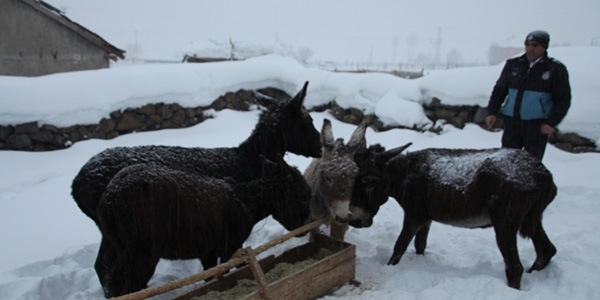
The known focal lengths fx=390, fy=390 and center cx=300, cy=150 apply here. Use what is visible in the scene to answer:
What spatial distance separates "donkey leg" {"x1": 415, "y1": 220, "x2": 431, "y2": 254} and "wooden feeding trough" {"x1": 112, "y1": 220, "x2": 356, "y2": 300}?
102cm

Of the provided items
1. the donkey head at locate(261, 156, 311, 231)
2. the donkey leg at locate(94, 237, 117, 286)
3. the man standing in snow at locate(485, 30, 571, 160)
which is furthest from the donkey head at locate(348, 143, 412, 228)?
the donkey leg at locate(94, 237, 117, 286)

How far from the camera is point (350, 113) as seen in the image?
11.0 metres

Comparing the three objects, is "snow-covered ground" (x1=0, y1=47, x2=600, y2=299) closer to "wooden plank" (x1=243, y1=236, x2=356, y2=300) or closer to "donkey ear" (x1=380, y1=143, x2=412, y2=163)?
"wooden plank" (x1=243, y1=236, x2=356, y2=300)

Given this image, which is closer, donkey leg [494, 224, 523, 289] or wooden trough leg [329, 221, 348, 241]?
donkey leg [494, 224, 523, 289]

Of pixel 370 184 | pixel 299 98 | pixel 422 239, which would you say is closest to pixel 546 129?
pixel 422 239

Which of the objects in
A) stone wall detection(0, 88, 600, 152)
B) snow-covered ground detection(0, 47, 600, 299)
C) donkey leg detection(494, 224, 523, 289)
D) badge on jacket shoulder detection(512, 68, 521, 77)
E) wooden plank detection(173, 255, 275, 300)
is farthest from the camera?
stone wall detection(0, 88, 600, 152)

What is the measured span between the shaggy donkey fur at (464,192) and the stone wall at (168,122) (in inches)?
187

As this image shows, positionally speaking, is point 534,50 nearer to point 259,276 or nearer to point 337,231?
point 337,231

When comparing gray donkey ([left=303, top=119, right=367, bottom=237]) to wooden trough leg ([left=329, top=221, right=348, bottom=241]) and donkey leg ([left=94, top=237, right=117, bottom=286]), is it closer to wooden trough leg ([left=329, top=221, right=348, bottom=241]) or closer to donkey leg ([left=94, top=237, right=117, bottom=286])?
wooden trough leg ([left=329, top=221, right=348, bottom=241])

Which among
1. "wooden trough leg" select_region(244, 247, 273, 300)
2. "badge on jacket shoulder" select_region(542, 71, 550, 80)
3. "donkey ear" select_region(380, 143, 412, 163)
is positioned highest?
"badge on jacket shoulder" select_region(542, 71, 550, 80)

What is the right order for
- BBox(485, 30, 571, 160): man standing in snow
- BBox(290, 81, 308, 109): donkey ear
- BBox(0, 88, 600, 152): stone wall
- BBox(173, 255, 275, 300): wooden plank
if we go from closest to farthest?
BBox(173, 255, 275, 300): wooden plank < BBox(290, 81, 308, 109): donkey ear < BBox(485, 30, 571, 160): man standing in snow < BBox(0, 88, 600, 152): stone wall

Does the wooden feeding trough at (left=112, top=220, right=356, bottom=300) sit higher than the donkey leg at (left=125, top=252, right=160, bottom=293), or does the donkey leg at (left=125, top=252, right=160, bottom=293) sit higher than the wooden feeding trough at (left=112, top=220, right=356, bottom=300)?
the donkey leg at (left=125, top=252, right=160, bottom=293)

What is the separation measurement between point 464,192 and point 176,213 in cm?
258

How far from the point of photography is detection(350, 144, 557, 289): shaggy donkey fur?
345cm
